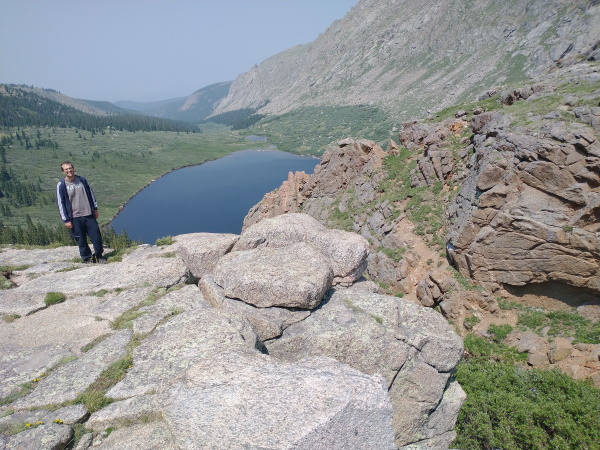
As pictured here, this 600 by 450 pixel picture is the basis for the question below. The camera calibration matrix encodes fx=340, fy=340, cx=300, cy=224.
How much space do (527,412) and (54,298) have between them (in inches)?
855

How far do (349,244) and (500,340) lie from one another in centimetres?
1972

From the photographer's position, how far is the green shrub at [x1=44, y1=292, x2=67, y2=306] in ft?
37.8

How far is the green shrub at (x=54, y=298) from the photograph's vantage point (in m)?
11.5

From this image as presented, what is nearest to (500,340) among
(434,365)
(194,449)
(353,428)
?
(434,365)

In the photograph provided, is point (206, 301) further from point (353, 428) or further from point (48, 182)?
point (48, 182)

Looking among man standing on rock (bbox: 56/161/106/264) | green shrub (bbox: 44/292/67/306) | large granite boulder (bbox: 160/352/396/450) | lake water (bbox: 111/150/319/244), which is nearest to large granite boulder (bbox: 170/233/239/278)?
green shrub (bbox: 44/292/67/306)

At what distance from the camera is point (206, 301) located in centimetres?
1130

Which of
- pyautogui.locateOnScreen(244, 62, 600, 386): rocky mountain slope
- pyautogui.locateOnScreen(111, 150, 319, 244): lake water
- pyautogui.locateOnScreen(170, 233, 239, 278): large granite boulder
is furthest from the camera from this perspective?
pyautogui.locateOnScreen(111, 150, 319, 244): lake water

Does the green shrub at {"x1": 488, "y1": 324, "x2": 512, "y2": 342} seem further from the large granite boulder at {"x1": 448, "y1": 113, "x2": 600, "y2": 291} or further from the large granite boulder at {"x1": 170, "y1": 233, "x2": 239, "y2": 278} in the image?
the large granite boulder at {"x1": 170, "y1": 233, "x2": 239, "y2": 278}

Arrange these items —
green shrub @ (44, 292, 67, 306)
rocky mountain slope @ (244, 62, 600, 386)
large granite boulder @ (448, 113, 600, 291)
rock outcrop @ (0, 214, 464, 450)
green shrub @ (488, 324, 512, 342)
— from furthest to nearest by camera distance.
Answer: green shrub @ (488, 324, 512, 342), rocky mountain slope @ (244, 62, 600, 386), large granite boulder @ (448, 113, 600, 291), green shrub @ (44, 292, 67, 306), rock outcrop @ (0, 214, 464, 450)

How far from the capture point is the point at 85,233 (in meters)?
15.2

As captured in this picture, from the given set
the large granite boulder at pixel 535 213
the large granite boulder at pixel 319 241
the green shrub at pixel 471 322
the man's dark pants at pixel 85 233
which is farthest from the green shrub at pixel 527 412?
the man's dark pants at pixel 85 233

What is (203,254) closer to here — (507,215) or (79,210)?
(79,210)

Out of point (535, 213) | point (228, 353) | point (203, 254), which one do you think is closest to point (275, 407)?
point (228, 353)
